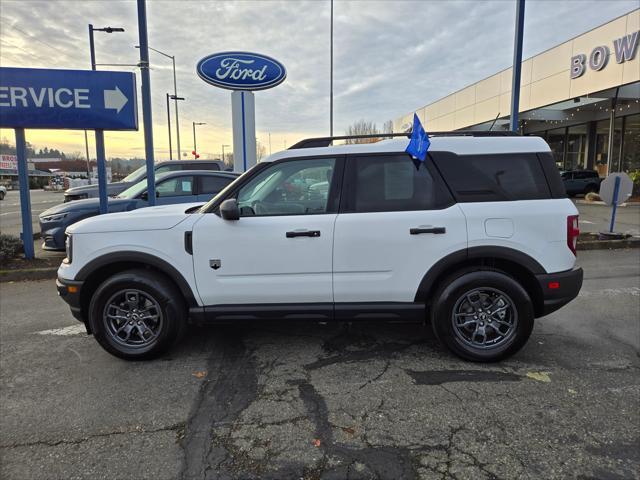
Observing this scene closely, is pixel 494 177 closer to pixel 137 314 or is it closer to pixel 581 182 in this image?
pixel 137 314

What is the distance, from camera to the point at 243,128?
569 inches

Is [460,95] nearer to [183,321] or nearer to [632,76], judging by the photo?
[632,76]

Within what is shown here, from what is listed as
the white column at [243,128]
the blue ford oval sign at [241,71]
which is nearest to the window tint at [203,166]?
the white column at [243,128]

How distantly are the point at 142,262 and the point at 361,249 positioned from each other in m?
1.91

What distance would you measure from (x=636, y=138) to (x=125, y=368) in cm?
2850

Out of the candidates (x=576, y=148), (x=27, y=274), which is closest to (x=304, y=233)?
(x=27, y=274)

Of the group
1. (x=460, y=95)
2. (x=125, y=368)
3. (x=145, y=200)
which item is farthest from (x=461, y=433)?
(x=460, y=95)

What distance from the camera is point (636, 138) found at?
23922 mm

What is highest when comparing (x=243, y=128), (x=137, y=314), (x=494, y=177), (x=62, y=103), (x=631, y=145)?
(x=631, y=145)

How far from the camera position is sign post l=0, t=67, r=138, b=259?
7492 mm

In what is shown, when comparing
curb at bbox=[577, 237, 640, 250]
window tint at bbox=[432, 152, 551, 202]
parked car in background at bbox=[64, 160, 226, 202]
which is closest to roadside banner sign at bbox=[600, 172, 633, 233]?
curb at bbox=[577, 237, 640, 250]

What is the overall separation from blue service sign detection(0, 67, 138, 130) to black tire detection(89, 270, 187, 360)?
529 centimetres

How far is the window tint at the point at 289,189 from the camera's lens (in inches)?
148

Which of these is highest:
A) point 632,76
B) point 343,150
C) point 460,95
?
point 460,95
